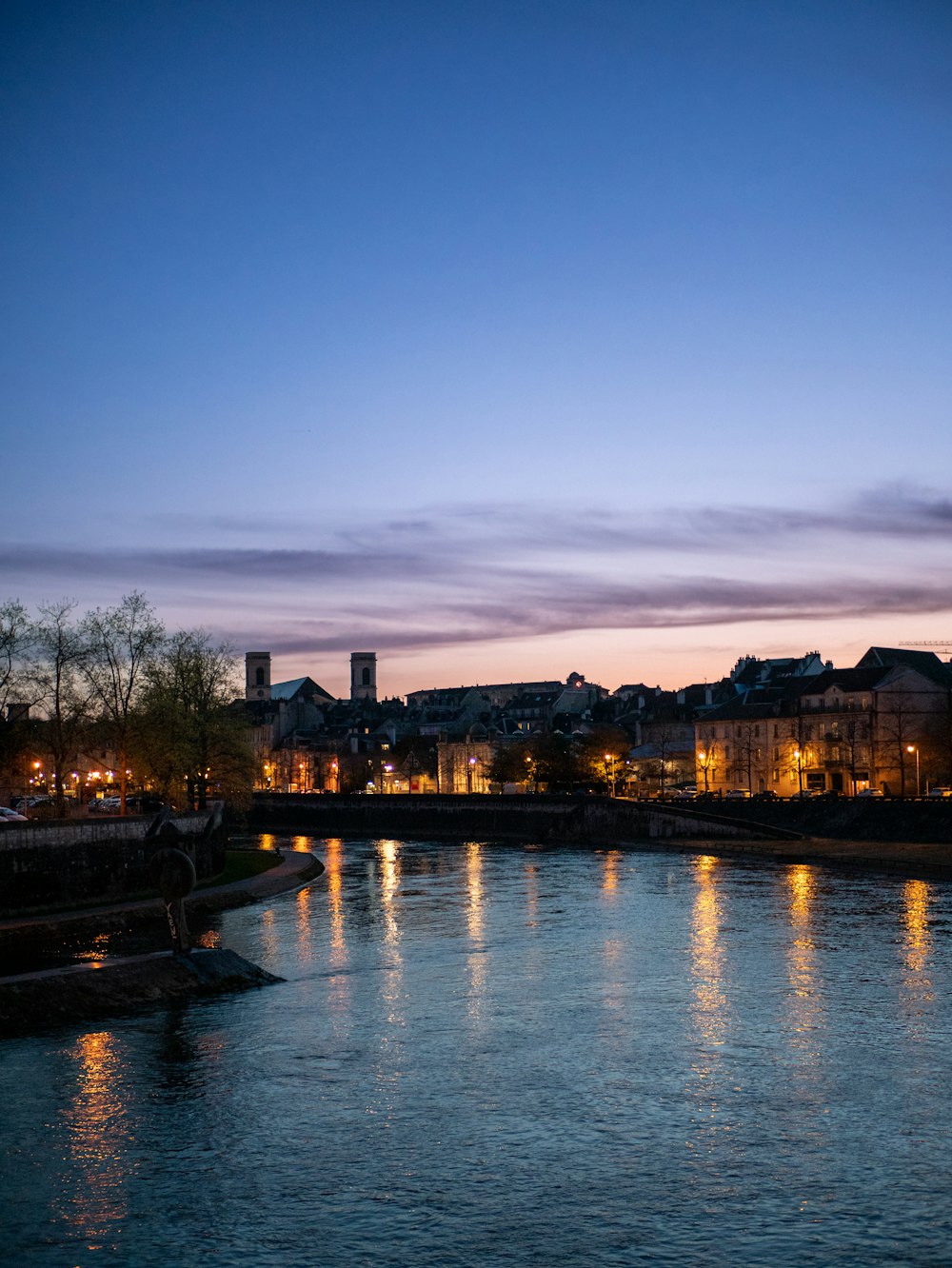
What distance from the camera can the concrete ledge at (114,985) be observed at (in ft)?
83.4

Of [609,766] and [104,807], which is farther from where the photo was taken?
[609,766]

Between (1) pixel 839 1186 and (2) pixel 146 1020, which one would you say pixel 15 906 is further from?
(1) pixel 839 1186

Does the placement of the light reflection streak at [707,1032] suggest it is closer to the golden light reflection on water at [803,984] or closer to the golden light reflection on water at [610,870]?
the golden light reflection on water at [803,984]

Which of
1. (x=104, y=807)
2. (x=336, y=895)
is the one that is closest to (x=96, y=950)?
(x=336, y=895)

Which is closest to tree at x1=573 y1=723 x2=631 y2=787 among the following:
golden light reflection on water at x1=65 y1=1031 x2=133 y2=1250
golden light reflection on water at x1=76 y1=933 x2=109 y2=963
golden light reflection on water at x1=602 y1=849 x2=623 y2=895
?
golden light reflection on water at x1=602 y1=849 x2=623 y2=895

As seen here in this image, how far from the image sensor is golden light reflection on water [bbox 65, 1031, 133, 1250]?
49.9 ft

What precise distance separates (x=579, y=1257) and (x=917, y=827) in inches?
2634

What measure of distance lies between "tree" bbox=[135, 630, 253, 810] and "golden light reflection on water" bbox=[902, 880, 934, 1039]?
4239cm

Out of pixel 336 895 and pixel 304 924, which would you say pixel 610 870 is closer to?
pixel 336 895

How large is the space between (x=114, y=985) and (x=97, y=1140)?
364 inches

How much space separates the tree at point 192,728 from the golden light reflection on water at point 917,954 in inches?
1669

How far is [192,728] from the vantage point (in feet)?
267

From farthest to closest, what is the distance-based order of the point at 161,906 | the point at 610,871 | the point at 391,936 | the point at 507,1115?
the point at 610,871
the point at 161,906
the point at 391,936
the point at 507,1115

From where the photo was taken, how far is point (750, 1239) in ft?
46.9
